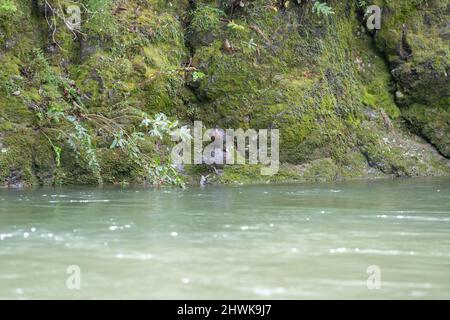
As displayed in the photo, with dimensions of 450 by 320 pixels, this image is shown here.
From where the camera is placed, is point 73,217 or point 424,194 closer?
point 73,217

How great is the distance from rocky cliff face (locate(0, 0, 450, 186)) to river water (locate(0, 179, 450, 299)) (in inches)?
96.9

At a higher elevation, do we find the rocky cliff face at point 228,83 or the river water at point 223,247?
the rocky cliff face at point 228,83

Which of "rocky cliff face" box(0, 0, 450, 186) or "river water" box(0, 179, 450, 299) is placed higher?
"rocky cliff face" box(0, 0, 450, 186)

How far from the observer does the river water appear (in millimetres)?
3811

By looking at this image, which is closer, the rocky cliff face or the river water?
the river water

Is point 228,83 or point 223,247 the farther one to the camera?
point 228,83

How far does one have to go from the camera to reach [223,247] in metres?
4.97

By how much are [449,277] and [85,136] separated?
6973mm

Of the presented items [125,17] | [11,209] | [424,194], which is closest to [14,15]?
[125,17]

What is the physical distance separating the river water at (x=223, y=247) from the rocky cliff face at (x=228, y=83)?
2461 millimetres

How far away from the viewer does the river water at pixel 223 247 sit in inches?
150

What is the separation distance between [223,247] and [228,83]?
785 cm
